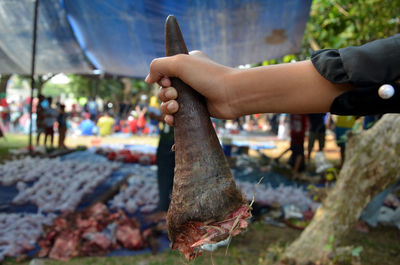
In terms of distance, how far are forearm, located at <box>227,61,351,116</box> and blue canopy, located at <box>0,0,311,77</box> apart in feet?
13.7

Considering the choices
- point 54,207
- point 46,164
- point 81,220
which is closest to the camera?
point 81,220

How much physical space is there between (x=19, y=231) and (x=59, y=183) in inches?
68.5

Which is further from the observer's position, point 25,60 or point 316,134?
point 25,60

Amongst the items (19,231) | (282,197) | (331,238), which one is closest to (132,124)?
(282,197)

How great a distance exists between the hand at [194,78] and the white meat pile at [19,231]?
2833 millimetres

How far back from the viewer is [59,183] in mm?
5105

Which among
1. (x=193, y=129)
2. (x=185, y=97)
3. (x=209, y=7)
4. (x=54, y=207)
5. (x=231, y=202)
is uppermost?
(x=209, y=7)

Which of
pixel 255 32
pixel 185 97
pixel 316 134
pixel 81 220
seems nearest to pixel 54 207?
pixel 81 220

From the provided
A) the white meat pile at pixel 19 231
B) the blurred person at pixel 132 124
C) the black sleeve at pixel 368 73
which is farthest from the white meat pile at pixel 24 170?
the blurred person at pixel 132 124

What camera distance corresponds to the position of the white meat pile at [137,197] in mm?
4395

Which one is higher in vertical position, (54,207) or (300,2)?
(300,2)

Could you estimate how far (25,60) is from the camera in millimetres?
8086

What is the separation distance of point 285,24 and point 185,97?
5.11 metres

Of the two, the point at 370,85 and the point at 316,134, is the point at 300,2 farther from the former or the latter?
the point at 370,85
